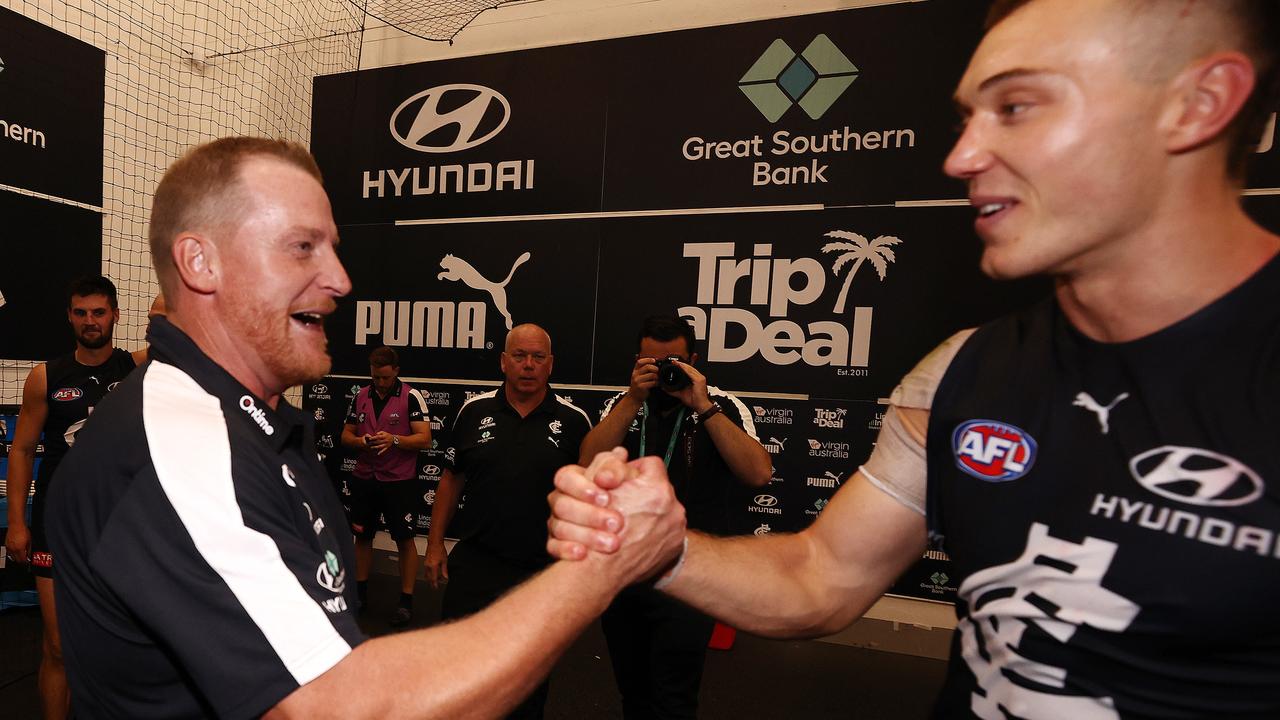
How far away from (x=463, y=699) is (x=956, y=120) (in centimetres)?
392

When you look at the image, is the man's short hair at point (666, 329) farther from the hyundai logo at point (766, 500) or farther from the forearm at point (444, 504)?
the hyundai logo at point (766, 500)

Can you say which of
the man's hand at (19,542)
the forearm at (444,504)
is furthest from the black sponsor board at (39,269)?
the forearm at (444,504)

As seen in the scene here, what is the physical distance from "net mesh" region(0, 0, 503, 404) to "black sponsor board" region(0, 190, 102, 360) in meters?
0.16

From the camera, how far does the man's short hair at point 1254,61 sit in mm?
857

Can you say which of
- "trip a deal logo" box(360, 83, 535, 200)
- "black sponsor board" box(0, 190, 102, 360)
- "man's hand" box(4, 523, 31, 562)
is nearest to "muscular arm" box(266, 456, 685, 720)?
"man's hand" box(4, 523, 31, 562)

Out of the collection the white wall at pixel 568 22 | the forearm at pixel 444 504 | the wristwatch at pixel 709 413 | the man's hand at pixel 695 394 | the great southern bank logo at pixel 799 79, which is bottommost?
the forearm at pixel 444 504

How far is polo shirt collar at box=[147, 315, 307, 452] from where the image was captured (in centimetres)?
116

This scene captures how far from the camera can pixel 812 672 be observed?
144 inches

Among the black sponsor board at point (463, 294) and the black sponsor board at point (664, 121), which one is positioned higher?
the black sponsor board at point (664, 121)

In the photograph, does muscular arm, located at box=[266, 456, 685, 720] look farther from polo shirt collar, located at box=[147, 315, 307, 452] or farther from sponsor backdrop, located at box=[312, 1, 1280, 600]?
sponsor backdrop, located at box=[312, 1, 1280, 600]

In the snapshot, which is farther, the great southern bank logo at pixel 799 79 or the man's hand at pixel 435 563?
the great southern bank logo at pixel 799 79

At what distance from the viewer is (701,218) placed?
4.36 m

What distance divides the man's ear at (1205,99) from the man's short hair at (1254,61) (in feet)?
0.06

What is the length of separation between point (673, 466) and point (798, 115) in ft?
8.29
